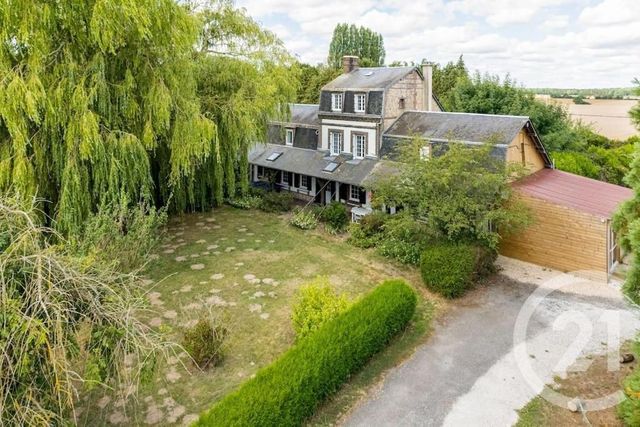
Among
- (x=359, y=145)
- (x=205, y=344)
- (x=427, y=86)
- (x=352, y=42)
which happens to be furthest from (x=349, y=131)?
(x=352, y=42)

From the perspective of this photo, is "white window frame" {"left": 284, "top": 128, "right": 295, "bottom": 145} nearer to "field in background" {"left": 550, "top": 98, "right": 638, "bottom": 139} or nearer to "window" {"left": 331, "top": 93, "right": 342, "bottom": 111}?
"window" {"left": 331, "top": 93, "right": 342, "bottom": 111}


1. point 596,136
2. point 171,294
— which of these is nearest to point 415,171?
point 171,294

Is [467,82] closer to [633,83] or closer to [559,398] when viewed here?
[633,83]

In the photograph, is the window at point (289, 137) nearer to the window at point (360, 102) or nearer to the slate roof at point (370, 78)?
the slate roof at point (370, 78)

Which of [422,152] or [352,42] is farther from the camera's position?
[352,42]

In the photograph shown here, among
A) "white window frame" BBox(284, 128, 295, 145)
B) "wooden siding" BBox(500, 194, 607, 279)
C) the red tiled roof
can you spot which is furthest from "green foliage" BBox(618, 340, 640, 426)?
"white window frame" BBox(284, 128, 295, 145)

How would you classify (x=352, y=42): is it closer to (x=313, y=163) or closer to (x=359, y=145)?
(x=313, y=163)
